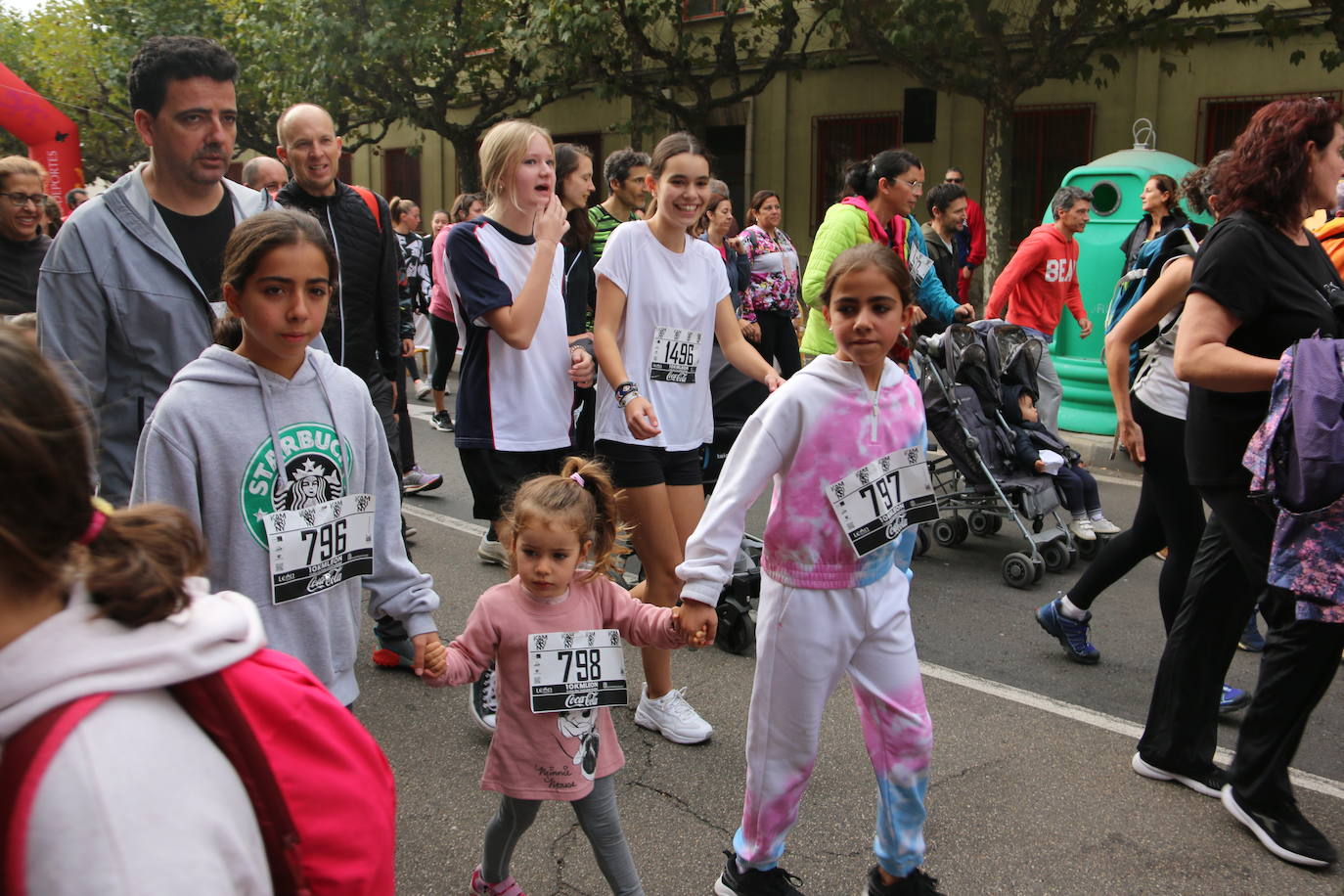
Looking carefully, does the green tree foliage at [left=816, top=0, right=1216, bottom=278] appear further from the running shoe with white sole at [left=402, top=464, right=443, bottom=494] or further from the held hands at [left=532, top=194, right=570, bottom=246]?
the held hands at [left=532, top=194, right=570, bottom=246]

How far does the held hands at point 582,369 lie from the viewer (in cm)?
393

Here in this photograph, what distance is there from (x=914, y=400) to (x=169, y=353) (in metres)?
1.91

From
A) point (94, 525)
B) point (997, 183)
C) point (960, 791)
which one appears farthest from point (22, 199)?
point (997, 183)

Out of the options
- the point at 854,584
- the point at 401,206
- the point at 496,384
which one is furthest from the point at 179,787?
the point at 401,206

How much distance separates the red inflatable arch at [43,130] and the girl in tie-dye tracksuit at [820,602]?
15.0m

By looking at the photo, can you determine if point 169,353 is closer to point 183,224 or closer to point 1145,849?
point 183,224

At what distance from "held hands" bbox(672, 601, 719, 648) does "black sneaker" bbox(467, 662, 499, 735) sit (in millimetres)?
1456

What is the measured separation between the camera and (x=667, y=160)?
3.86m

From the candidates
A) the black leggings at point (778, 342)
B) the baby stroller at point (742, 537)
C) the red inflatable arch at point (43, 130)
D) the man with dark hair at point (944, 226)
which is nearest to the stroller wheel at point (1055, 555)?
the baby stroller at point (742, 537)

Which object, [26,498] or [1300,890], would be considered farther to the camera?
[1300,890]

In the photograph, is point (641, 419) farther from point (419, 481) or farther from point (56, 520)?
point (419, 481)

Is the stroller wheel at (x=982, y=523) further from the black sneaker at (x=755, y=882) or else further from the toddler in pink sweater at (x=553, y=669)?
the toddler in pink sweater at (x=553, y=669)

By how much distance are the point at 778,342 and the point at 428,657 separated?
5812 millimetres

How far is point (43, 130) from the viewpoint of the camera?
15414 mm
